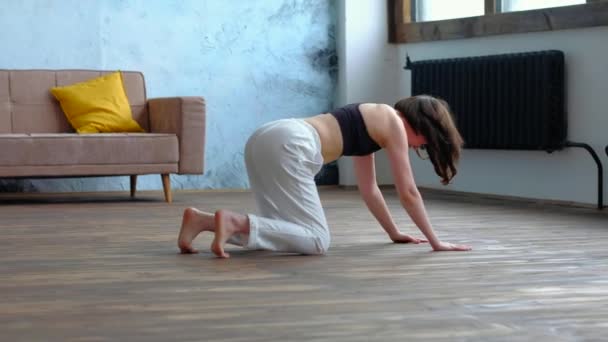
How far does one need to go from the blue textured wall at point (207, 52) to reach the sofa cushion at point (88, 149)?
0.89m

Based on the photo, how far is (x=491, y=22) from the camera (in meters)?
5.95

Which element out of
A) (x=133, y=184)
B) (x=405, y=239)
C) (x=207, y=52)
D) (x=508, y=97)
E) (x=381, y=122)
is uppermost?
(x=207, y=52)

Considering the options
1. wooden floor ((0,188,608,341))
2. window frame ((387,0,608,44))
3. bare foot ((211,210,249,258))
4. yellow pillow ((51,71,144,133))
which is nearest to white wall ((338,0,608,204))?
window frame ((387,0,608,44))

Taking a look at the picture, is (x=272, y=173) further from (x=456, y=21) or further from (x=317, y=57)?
(x=317, y=57)

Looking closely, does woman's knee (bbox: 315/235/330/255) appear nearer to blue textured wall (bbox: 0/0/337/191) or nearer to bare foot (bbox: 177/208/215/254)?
bare foot (bbox: 177/208/215/254)

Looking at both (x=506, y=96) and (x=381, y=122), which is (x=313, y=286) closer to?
(x=381, y=122)

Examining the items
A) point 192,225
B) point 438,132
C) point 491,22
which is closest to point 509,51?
point 491,22

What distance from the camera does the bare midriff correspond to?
137 inches

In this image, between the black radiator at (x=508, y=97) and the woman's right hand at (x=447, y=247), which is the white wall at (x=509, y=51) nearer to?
the black radiator at (x=508, y=97)

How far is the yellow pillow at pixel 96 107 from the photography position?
588 centimetres

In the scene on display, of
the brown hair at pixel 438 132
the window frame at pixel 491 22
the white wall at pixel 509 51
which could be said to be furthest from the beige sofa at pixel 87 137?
the brown hair at pixel 438 132

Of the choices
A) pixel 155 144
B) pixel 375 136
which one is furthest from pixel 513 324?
pixel 155 144

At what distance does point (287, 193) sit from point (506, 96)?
103 inches

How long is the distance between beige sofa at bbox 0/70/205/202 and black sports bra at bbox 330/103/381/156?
231cm
